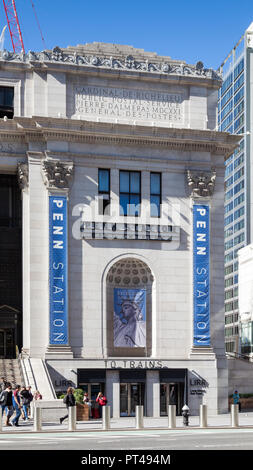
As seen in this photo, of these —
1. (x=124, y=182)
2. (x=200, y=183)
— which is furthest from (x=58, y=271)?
(x=200, y=183)

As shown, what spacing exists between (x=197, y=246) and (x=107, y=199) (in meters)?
6.94

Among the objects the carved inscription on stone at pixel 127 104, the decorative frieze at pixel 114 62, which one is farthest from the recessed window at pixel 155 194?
the decorative frieze at pixel 114 62

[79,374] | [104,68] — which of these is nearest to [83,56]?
[104,68]

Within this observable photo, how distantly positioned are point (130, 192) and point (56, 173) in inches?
213

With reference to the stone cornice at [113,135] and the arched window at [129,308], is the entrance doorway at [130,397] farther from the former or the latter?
the stone cornice at [113,135]

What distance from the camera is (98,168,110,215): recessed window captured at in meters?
60.0

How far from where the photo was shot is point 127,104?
2427 inches

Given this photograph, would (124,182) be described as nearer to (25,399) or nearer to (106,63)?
(106,63)

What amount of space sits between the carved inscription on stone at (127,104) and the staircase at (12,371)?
670 inches

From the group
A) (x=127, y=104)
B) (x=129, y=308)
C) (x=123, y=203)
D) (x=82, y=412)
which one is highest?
(x=127, y=104)

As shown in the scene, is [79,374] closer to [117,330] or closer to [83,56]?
[117,330]

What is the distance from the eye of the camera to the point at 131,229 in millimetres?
60281

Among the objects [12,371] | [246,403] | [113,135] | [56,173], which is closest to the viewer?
[12,371]

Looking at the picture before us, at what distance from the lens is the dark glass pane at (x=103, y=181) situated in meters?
60.3
